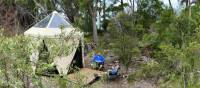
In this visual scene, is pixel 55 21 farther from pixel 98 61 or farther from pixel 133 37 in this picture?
pixel 133 37

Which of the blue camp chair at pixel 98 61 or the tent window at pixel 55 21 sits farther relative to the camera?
Result: the tent window at pixel 55 21

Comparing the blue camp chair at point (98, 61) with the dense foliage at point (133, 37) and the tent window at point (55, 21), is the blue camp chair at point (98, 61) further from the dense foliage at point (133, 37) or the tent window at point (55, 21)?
the tent window at point (55, 21)

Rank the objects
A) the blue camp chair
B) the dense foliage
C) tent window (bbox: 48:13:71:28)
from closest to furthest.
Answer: the dense foliage < the blue camp chair < tent window (bbox: 48:13:71:28)

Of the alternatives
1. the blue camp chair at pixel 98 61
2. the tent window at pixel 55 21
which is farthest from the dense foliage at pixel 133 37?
the tent window at pixel 55 21

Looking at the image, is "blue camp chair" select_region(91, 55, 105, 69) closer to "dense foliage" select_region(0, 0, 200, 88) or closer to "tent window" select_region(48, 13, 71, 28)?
"dense foliage" select_region(0, 0, 200, 88)

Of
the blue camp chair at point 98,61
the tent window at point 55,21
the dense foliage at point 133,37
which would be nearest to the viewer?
the dense foliage at point 133,37

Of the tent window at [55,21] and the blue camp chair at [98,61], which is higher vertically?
the tent window at [55,21]

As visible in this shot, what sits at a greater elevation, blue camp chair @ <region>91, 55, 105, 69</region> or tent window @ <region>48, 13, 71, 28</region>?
tent window @ <region>48, 13, 71, 28</region>

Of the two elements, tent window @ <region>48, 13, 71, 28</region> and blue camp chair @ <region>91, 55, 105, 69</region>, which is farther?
tent window @ <region>48, 13, 71, 28</region>

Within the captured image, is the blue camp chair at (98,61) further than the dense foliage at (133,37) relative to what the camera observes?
Yes

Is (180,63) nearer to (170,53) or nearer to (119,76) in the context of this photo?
(170,53)

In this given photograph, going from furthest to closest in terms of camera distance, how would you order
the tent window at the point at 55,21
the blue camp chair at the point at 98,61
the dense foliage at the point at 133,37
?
the tent window at the point at 55,21 < the blue camp chair at the point at 98,61 < the dense foliage at the point at 133,37

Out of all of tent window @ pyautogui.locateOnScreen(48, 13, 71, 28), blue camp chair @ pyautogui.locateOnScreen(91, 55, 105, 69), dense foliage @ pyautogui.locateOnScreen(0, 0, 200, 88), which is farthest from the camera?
tent window @ pyautogui.locateOnScreen(48, 13, 71, 28)

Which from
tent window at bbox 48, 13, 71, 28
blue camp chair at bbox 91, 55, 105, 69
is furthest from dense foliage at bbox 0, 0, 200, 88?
tent window at bbox 48, 13, 71, 28
